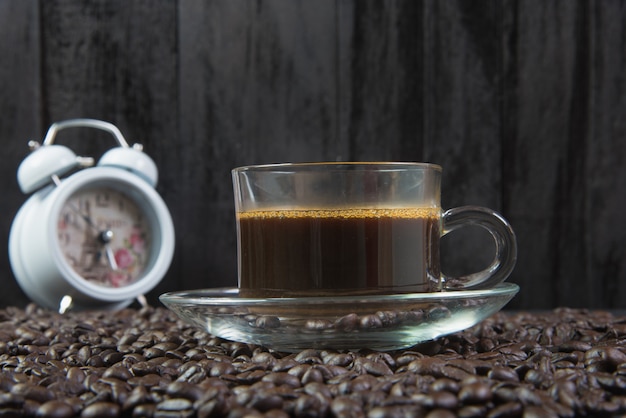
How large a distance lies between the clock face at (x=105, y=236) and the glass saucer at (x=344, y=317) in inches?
25.5

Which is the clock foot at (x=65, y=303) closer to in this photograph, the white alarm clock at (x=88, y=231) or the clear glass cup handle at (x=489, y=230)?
the white alarm clock at (x=88, y=231)

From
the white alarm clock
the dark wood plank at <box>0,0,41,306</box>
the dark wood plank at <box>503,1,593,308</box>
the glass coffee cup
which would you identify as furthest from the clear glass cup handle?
the dark wood plank at <box>0,0,41,306</box>

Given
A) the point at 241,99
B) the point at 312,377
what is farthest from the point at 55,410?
the point at 241,99

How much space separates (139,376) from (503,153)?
1320 mm

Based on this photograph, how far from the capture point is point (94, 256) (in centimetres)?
162

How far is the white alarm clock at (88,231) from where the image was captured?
5.02 ft

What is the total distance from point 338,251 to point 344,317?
0.09m

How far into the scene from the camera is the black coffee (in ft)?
3.23

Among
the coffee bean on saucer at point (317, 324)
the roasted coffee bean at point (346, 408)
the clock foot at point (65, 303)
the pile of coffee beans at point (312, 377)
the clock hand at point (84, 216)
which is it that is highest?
the clock hand at point (84, 216)

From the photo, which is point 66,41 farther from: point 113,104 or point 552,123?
point 552,123

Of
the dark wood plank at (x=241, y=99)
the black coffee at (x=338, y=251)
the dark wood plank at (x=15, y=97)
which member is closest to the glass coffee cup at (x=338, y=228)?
the black coffee at (x=338, y=251)

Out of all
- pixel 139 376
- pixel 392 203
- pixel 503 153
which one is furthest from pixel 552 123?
pixel 139 376

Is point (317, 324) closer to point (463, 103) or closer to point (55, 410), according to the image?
point (55, 410)

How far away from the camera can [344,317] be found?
933 millimetres
